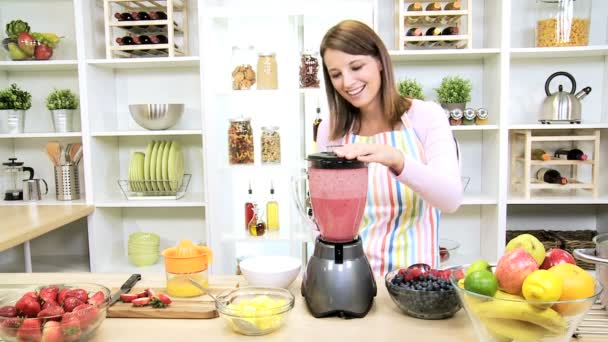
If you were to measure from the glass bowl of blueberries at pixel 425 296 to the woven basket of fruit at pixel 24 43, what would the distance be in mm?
2514

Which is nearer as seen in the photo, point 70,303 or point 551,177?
point 70,303

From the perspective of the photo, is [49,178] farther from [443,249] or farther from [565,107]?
[565,107]

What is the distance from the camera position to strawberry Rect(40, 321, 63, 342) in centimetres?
93

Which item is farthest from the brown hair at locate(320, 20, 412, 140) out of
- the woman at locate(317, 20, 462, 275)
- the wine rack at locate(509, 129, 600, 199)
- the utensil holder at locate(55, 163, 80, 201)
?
the utensil holder at locate(55, 163, 80, 201)

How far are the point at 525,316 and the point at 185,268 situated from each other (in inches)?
30.3

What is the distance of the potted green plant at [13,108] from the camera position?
2.78 metres

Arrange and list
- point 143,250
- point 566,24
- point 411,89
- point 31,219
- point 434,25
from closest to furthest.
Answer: point 31,219 < point 566,24 < point 411,89 < point 434,25 < point 143,250

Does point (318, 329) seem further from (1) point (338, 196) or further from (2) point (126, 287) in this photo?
(2) point (126, 287)

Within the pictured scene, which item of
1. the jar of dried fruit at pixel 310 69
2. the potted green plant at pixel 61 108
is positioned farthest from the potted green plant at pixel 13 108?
the jar of dried fruit at pixel 310 69

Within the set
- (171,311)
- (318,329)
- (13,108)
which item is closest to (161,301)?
(171,311)

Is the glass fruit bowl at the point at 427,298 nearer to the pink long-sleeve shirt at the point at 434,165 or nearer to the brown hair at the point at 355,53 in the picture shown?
the pink long-sleeve shirt at the point at 434,165

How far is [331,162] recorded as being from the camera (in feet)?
3.63

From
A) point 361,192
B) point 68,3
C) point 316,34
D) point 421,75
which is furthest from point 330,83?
point 68,3

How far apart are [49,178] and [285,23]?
1762 millimetres
